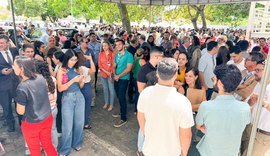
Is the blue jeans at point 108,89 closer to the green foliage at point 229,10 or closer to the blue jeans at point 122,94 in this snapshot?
the blue jeans at point 122,94

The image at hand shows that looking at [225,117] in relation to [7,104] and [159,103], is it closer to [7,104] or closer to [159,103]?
[159,103]

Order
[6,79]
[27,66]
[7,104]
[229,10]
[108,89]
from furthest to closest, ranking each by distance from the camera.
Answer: [229,10]
[108,89]
[7,104]
[6,79]
[27,66]

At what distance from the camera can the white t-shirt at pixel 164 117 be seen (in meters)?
2.01

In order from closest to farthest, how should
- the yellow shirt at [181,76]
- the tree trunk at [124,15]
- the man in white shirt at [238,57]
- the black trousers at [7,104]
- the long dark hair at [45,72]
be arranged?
the long dark hair at [45,72] < the yellow shirt at [181,76] < the black trousers at [7,104] < the man in white shirt at [238,57] < the tree trunk at [124,15]

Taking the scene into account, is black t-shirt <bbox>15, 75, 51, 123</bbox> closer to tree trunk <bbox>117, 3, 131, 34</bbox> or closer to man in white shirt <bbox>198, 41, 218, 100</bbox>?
man in white shirt <bbox>198, 41, 218, 100</bbox>

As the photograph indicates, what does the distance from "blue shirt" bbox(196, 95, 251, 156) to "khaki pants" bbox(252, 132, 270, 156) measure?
474 millimetres

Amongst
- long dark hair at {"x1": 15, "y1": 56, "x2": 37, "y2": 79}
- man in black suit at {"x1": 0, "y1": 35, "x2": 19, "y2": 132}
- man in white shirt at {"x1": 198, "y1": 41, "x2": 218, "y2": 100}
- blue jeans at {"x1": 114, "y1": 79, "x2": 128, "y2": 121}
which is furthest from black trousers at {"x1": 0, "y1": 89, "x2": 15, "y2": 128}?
man in white shirt at {"x1": 198, "y1": 41, "x2": 218, "y2": 100}

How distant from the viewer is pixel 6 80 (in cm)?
411

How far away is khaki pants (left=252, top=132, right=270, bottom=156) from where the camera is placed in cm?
250

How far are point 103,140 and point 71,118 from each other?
3.23 ft

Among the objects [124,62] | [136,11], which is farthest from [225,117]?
[136,11]

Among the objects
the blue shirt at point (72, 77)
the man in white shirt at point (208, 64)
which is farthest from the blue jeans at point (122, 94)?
the man in white shirt at point (208, 64)

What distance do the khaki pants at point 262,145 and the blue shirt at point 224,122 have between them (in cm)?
47

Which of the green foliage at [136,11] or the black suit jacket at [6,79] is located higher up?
the green foliage at [136,11]
